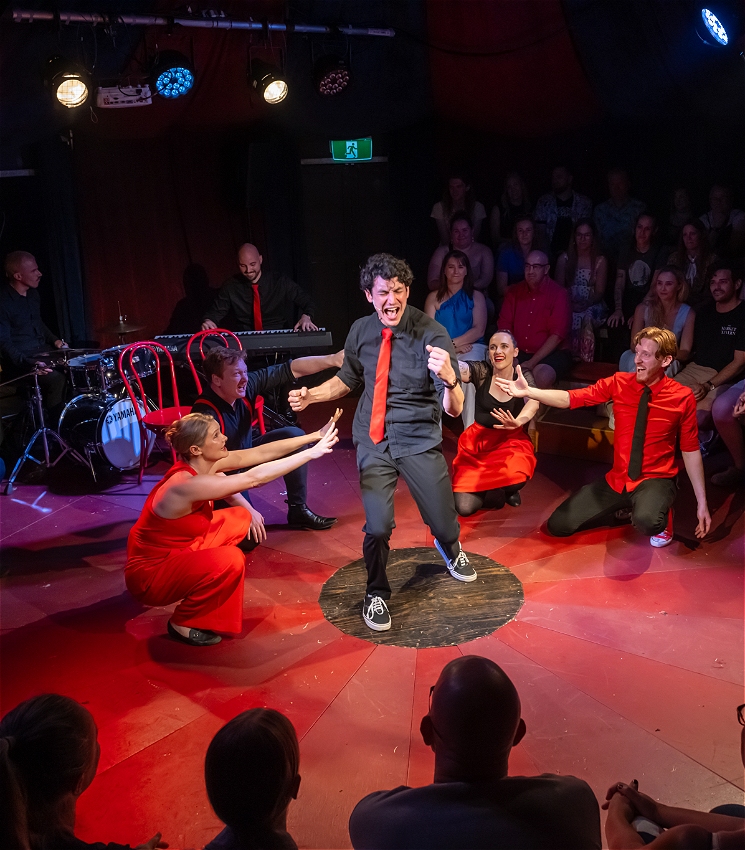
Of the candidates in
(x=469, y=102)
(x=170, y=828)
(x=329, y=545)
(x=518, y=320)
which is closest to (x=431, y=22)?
(x=469, y=102)

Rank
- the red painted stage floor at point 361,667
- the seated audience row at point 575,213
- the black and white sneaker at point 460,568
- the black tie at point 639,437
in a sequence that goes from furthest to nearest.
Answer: the seated audience row at point 575,213 → the black tie at point 639,437 → the black and white sneaker at point 460,568 → the red painted stage floor at point 361,667

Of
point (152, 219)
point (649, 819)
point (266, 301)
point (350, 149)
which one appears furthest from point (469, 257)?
point (649, 819)

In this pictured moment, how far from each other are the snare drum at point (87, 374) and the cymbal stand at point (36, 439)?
26cm

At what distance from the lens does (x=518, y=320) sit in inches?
261

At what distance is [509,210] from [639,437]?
343 centimetres

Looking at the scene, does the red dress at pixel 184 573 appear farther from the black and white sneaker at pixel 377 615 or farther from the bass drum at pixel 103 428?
the bass drum at pixel 103 428

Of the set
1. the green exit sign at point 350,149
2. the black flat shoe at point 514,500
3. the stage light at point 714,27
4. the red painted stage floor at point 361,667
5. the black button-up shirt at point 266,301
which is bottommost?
the red painted stage floor at point 361,667

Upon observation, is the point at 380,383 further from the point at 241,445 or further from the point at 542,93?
the point at 542,93

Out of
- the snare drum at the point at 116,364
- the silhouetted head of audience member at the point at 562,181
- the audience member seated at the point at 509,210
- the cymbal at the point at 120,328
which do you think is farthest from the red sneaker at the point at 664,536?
the cymbal at the point at 120,328

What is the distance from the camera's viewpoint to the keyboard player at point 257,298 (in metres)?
6.98

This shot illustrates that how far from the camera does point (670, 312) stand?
5.90 metres

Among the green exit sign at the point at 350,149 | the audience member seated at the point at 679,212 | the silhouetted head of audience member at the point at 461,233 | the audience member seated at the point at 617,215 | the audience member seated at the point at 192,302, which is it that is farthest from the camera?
the green exit sign at the point at 350,149

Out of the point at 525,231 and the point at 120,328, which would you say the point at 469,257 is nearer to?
the point at 525,231

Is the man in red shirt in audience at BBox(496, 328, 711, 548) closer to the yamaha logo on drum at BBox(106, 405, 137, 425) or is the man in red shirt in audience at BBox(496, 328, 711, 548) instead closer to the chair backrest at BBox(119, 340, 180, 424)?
the chair backrest at BBox(119, 340, 180, 424)
